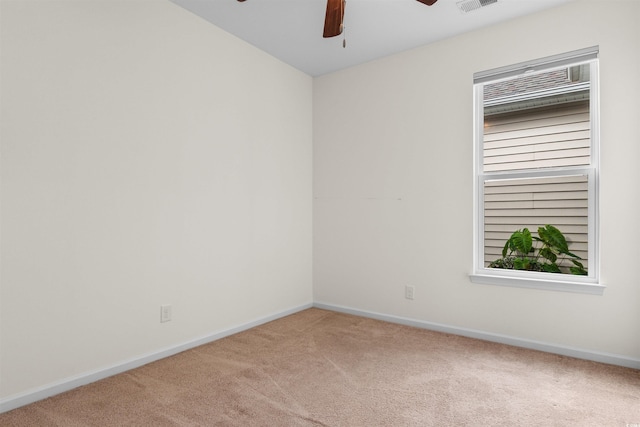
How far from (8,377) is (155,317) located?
0.82 meters

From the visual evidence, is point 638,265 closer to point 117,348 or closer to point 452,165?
point 452,165

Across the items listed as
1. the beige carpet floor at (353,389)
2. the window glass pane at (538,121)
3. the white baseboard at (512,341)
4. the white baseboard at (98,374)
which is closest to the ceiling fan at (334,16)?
the window glass pane at (538,121)

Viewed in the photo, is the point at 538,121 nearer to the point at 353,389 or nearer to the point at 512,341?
the point at 512,341

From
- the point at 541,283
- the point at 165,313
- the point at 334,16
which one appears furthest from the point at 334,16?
the point at 541,283

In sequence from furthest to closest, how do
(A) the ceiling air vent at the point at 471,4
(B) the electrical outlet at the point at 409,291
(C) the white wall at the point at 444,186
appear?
(B) the electrical outlet at the point at 409,291, (A) the ceiling air vent at the point at 471,4, (C) the white wall at the point at 444,186

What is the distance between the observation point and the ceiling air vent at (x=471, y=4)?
257 cm

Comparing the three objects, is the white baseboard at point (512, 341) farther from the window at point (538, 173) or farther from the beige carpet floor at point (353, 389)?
the window at point (538, 173)

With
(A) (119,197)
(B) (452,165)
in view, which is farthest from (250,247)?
(B) (452,165)

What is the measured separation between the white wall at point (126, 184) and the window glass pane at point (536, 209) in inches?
75.5

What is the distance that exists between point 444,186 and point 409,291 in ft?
3.28

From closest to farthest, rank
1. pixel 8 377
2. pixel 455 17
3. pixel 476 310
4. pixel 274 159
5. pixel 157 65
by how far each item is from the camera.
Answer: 1. pixel 8 377
2. pixel 157 65
3. pixel 455 17
4. pixel 476 310
5. pixel 274 159

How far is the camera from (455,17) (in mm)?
2803

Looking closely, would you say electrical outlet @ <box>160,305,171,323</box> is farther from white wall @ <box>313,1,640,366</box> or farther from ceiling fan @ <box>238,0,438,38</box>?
ceiling fan @ <box>238,0,438,38</box>

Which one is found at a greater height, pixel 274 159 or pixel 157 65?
pixel 157 65
